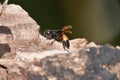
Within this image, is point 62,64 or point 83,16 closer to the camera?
point 62,64

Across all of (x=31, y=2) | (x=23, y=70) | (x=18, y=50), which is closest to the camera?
(x=23, y=70)

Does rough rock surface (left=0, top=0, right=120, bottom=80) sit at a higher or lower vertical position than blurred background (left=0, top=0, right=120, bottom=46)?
higher

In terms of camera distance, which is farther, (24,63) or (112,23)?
(112,23)

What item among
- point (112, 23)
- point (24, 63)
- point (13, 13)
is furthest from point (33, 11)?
point (24, 63)

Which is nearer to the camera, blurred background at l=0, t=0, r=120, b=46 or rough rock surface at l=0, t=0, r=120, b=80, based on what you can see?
rough rock surface at l=0, t=0, r=120, b=80

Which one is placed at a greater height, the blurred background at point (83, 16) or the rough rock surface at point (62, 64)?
the rough rock surface at point (62, 64)

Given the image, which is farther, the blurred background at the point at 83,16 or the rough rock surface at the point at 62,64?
the blurred background at the point at 83,16

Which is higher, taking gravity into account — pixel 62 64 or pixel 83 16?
pixel 62 64

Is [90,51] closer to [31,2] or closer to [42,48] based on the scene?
[42,48]
